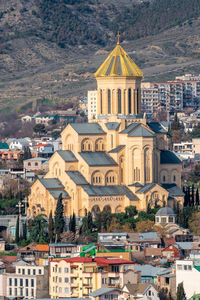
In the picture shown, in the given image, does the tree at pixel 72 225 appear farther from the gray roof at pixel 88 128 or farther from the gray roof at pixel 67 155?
the gray roof at pixel 88 128

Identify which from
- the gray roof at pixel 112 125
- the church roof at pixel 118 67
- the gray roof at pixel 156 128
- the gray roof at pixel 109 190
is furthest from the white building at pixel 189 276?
the gray roof at pixel 156 128

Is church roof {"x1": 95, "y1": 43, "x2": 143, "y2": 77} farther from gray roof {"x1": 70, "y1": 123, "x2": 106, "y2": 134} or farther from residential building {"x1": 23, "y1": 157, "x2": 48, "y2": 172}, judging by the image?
residential building {"x1": 23, "y1": 157, "x2": 48, "y2": 172}

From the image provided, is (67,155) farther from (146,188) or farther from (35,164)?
(35,164)

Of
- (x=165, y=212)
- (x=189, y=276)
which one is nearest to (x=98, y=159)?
(x=165, y=212)

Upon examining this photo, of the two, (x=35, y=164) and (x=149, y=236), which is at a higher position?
(x=35, y=164)

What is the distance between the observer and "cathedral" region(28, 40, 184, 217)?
10131 centimetres

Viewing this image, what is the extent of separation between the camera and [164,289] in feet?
259

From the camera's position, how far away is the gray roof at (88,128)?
10462cm

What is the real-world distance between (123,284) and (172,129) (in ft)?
232

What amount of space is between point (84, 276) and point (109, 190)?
24087mm

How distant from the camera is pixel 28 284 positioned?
8050cm

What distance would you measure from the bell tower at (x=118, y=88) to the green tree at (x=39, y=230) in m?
10.1

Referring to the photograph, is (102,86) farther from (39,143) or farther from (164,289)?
(39,143)

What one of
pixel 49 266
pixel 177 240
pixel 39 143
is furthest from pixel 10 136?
pixel 49 266
